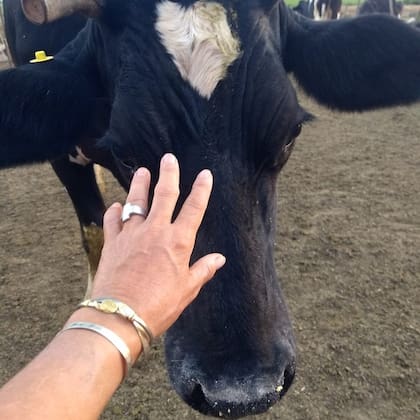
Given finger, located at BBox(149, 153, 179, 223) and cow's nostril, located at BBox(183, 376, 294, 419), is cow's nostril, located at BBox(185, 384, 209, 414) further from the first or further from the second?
finger, located at BBox(149, 153, 179, 223)

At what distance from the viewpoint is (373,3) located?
12.2 meters

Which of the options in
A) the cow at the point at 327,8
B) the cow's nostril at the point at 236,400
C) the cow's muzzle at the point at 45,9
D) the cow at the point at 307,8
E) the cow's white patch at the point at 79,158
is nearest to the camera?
the cow's nostril at the point at 236,400

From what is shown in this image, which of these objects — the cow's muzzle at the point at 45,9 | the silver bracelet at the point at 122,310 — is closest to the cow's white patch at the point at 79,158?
the cow's muzzle at the point at 45,9

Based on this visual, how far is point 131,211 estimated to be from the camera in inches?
44.0

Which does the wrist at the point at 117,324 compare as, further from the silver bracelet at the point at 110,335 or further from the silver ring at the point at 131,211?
the silver ring at the point at 131,211

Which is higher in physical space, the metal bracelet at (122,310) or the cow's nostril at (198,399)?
the metal bracelet at (122,310)

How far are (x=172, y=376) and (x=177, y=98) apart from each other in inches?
35.7

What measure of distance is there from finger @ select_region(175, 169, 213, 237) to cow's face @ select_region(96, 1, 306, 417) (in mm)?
524

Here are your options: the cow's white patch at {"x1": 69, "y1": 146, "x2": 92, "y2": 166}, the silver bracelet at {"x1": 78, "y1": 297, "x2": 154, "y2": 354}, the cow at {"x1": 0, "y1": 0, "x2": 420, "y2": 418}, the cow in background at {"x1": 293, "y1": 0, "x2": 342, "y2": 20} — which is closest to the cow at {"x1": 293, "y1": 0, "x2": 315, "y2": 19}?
the cow in background at {"x1": 293, "y1": 0, "x2": 342, "y2": 20}

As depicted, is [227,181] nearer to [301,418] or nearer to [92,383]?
[92,383]

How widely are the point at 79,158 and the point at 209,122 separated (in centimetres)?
167

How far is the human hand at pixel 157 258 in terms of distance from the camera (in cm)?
99

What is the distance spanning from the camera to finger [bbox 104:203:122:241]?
1.12 metres

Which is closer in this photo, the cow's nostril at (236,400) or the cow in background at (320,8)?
the cow's nostril at (236,400)
